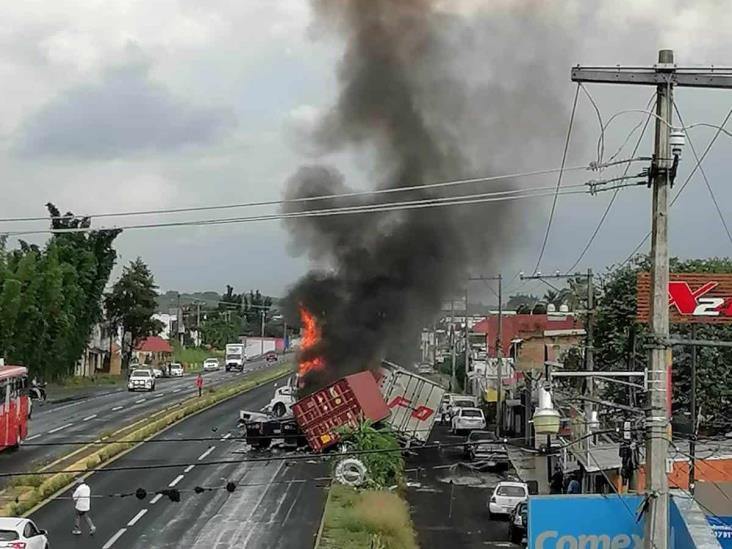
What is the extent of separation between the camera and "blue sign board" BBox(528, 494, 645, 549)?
15.3m

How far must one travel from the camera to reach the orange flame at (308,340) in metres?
48.8

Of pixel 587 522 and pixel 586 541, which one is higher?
pixel 587 522

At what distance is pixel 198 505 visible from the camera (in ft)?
103

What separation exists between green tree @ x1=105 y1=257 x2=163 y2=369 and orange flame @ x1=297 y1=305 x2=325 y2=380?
50.5m

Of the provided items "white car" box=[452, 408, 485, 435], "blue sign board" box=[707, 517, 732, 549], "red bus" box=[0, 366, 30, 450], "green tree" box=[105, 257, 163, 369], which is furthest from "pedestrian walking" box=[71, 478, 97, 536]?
"green tree" box=[105, 257, 163, 369]

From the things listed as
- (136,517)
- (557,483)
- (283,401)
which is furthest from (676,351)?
(136,517)

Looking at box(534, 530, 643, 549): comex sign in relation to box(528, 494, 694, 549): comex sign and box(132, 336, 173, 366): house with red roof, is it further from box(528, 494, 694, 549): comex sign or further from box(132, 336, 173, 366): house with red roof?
box(132, 336, 173, 366): house with red roof

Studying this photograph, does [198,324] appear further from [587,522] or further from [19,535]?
[587,522]

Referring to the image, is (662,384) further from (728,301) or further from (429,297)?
(429,297)

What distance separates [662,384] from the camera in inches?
581

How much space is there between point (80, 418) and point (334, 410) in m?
18.1

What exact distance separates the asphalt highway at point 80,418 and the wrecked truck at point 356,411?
7059mm

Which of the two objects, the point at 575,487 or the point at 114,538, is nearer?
the point at 114,538

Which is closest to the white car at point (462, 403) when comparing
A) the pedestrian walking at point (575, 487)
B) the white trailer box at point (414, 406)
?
the white trailer box at point (414, 406)
